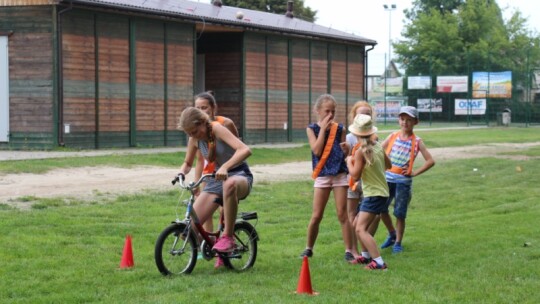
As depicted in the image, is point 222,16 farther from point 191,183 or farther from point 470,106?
point 470,106

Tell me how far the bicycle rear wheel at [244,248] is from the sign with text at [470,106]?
177 feet

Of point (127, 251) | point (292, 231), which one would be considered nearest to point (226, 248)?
point (127, 251)

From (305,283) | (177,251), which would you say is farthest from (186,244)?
(305,283)

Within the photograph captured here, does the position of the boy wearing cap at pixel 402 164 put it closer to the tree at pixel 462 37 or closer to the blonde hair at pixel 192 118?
the blonde hair at pixel 192 118

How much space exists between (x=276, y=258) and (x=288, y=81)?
27.9 metres

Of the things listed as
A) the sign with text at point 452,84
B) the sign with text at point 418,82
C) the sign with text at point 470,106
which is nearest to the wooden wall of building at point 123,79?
the sign with text at point 452,84

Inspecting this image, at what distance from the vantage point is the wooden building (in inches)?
1067

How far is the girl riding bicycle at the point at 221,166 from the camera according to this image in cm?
878

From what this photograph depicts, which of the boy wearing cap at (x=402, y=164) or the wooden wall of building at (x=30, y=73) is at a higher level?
the wooden wall of building at (x=30, y=73)

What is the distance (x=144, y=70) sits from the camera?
30.3 m

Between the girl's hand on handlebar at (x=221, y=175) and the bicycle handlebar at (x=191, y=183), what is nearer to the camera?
the girl's hand on handlebar at (x=221, y=175)

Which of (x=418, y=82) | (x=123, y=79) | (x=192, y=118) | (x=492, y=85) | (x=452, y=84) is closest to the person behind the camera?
(x=192, y=118)

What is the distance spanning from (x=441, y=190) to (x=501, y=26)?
7100 centimetres

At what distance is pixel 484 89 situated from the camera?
6172 cm
